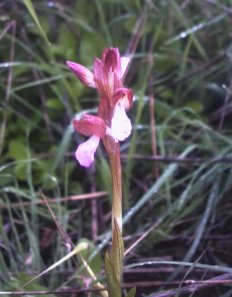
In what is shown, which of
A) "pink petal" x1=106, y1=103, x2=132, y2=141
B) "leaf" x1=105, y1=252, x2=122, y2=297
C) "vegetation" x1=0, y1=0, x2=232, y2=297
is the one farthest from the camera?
"vegetation" x1=0, y1=0, x2=232, y2=297

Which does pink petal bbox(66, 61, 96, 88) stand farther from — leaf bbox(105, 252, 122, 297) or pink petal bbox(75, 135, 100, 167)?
leaf bbox(105, 252, 122, 297)

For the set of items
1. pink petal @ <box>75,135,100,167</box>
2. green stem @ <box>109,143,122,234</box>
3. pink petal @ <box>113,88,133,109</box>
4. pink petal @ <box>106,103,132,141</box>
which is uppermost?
pink petal @ <box>113,88,133,109</box>

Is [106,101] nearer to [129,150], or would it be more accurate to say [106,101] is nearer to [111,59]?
[111,59]

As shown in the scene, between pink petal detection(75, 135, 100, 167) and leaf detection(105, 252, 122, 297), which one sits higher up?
pink petal detection(75, 135, 100, 167)

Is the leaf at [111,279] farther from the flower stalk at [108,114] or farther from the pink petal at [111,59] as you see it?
the pink petal at [111,59]

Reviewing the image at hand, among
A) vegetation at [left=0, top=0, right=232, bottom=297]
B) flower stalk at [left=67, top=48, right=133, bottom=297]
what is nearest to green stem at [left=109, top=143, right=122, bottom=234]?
flower stalk at [left=67, top=48, right=133, bottom=297]

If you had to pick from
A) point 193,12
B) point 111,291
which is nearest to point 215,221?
point 111,291
